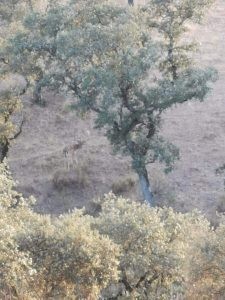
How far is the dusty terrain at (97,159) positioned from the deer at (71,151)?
0.29 meters

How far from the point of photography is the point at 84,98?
2845cm

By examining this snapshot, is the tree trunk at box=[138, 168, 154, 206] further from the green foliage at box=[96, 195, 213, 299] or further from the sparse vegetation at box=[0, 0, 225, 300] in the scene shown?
the green foliage at box=[96, 195, 213, 299]

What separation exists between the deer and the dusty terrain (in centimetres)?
29

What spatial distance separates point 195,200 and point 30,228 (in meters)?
15.9

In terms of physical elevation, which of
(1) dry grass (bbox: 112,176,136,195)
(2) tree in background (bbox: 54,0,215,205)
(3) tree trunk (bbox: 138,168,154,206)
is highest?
(2) tree in background (bbox: 54,0,215,205)

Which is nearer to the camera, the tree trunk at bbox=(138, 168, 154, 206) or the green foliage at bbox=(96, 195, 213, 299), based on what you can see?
the green foliage at bbox=(96, 195, 213, 299)

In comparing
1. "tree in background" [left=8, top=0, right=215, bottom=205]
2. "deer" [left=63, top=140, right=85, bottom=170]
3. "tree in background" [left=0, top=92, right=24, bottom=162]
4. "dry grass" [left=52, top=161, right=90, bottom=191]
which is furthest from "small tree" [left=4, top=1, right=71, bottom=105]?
"deer" [left=63, top=140, right=85, bottom=170]

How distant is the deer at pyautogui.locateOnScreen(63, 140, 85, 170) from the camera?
35.9 m

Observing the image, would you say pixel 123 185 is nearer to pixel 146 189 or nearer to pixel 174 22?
pixel 146 189

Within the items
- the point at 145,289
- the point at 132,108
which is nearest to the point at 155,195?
the point at 132,108

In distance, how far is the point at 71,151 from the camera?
1444 inches

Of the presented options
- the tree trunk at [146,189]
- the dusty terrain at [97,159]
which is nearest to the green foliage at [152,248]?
the tree trunk at [146,189]

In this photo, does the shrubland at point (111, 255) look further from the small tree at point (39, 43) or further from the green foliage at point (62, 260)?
→ the small tree at point (39, 43)

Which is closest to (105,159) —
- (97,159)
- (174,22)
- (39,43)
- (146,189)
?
(97,159)
